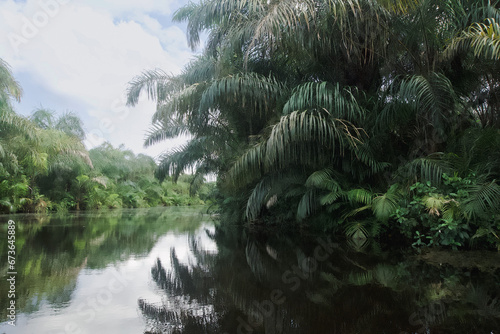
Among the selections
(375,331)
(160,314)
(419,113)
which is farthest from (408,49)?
(160,314)

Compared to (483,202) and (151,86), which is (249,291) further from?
(151,86)

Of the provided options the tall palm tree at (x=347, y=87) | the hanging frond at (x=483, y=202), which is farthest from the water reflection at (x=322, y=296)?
the tall palm tree at (x=347, y=87)

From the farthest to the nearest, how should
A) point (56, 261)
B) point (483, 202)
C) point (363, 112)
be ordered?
point (363, 112), point (56, 261), point (483, 202)

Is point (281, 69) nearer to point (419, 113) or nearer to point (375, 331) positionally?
point (419, 113)

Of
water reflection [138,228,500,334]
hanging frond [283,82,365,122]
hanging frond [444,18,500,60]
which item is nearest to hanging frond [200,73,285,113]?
hanging frond [283,82,365,122]

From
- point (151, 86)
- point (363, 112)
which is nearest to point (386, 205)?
point (363, 112)

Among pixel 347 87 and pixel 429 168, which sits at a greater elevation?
pixel 347 87

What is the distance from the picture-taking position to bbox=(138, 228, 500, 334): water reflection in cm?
214

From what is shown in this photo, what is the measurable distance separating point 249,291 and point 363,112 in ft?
14.4

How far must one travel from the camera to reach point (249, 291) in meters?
2.93

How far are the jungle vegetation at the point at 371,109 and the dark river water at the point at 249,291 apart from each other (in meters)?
0.89

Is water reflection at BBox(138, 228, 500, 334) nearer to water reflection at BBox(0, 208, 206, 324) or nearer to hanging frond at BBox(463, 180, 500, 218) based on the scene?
hanging frond at BBox(463, 180, 500, 218)

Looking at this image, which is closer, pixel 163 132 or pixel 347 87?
pixel 347 87

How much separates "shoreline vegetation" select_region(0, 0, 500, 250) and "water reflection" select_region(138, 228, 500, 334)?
950mm
